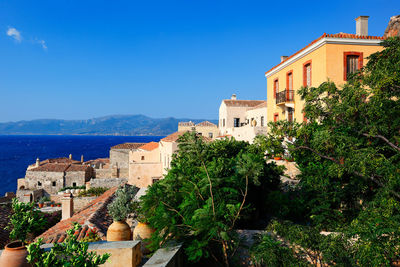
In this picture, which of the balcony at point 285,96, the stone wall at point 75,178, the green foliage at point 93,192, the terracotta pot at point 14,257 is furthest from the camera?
the stone wall at point 75,178

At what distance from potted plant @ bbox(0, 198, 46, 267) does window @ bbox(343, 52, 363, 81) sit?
58.2ft

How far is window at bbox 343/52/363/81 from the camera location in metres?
17.0

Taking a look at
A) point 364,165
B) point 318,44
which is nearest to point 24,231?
point 364,165

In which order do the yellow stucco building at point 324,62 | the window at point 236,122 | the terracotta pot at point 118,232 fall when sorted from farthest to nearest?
the window at point 236,122 < the yellow stucco building at point 324,62 < the terracotta pot at point 118,232

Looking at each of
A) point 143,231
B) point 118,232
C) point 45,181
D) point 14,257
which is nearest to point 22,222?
point 14,257

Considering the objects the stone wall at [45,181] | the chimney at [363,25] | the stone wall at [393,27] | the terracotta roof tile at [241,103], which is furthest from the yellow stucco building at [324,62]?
the stone wall at [45,181]

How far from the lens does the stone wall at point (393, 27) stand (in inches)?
653

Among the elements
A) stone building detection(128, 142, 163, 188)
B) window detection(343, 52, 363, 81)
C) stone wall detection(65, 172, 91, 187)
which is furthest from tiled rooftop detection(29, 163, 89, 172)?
window detection(343, 52, 363, 81)

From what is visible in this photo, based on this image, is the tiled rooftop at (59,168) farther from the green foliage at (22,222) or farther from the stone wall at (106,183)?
the green foliage at (22,222)

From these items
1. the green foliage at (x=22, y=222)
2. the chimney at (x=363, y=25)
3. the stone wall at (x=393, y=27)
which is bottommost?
the green foliage at (x=22, y=222)

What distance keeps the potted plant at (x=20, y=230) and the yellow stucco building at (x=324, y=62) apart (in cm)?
1653

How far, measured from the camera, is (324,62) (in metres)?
16.9

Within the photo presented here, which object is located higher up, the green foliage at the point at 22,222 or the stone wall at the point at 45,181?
the green foliage at the point at 22,222

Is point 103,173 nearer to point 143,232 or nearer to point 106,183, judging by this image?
point 106,183
